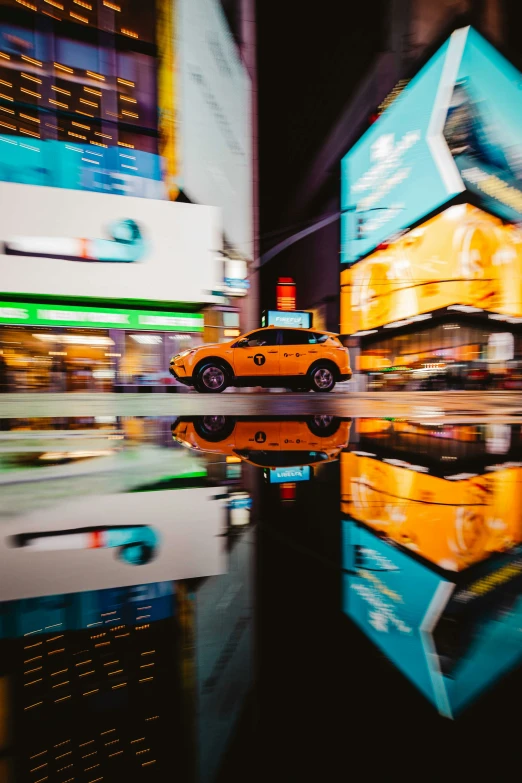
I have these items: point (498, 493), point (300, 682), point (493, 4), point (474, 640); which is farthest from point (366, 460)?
point (493, 4)

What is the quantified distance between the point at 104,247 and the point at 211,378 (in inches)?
392

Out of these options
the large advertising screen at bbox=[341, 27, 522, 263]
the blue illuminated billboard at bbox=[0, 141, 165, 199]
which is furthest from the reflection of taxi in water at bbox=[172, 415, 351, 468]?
the large advertising screen at bbox=[341, 27, 522, 263]

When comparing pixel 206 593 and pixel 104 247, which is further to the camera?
pixel 104 247

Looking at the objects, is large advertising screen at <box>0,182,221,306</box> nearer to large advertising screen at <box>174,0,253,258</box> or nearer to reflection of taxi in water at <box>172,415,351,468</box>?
large advertising screen at <box>174,0,253,258</box>

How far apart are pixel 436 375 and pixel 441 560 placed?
23023 millimetres

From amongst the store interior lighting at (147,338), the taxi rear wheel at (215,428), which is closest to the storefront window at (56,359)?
the store interior lighting at (147,338)

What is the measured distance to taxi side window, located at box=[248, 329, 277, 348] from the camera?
38.4ft

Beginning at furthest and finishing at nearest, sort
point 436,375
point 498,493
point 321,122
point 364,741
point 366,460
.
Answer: point 321,122 < point 436,375 < point 366,460 < point 498,493 < point 364,741

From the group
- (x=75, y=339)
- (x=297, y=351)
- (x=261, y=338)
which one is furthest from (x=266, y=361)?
(x=75, y=339)

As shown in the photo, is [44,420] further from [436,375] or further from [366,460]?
[436,375]

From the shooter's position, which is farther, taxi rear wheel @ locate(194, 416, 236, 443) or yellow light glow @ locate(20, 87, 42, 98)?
yellow light glow @ locate(20, 87, 42, 98)

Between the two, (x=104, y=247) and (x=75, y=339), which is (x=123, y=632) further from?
(x=104, y=247)

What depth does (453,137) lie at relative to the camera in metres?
20.8

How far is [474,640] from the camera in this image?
88 cm
